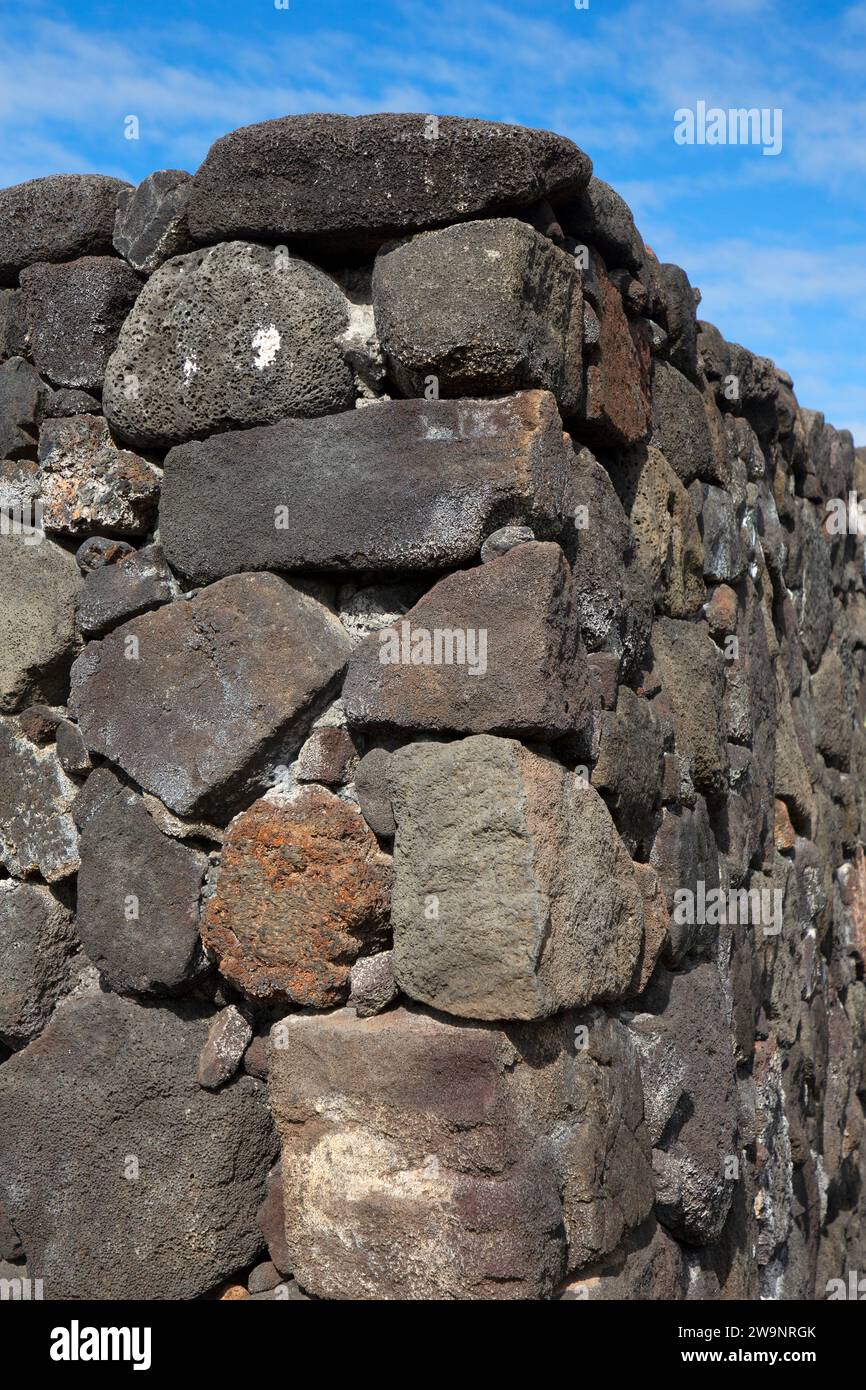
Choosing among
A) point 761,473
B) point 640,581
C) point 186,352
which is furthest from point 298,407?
point 761,473

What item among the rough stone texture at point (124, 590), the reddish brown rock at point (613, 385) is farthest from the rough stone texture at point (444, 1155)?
the reddish brown rock at point (613, 385)

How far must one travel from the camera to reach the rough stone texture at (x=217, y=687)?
199 cm

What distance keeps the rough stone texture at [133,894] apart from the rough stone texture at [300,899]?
8cm

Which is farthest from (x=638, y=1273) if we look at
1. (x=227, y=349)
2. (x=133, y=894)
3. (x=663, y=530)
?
(x=227, y=349)

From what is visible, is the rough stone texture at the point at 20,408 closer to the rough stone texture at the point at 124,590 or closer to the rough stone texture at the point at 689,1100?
the rough stone texture at the point at 124,590

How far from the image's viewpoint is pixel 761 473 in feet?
12.3

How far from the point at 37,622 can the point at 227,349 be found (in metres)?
0.62

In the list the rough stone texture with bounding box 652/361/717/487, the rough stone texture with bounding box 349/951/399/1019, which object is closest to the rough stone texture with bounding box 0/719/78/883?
the rough stone texture with bounding box 349/951/399/1019

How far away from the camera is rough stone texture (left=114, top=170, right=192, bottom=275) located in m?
2.19

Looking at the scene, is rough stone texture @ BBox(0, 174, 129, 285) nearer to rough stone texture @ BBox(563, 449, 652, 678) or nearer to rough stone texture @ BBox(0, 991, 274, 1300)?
rough stone texture @ BBox(563, 449, 652, 678)

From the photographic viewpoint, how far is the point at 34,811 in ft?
7.34

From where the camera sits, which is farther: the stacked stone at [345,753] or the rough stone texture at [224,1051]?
the rough stone texture at [224,1051]

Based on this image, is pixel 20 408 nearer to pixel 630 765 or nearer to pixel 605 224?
pixel 605 224
